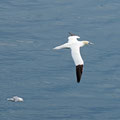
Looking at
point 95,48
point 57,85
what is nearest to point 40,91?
point 57,85

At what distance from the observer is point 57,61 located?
44469 mm

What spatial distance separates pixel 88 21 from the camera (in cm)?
4788

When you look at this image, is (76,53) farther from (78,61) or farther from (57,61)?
(57,61)

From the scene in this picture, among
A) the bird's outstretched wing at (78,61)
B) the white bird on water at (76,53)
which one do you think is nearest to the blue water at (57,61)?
the white bird on water at (76,53)

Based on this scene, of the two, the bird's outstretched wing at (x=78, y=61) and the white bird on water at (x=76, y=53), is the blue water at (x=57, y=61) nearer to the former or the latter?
the white bird on water at (x=76, y=53)

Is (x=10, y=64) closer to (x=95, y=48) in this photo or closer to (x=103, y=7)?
(x=95, y=48)

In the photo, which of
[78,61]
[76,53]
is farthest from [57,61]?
[78,61]

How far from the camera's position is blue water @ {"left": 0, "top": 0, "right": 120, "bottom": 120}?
4172 centimetres

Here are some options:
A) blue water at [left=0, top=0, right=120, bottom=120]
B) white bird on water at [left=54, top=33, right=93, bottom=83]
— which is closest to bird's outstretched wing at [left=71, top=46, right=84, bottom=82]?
white bird on water at [left=54, top=33, right=93, bottom=83]

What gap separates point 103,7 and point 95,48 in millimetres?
4431

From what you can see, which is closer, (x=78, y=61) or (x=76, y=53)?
(x=78, y=61)

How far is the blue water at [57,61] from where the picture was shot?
41.7m

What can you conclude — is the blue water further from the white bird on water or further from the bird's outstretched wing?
the bird's outstretched wing

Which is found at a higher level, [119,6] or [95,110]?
[119,6]
